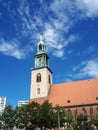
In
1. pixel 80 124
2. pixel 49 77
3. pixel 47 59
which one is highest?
pixel 47 59

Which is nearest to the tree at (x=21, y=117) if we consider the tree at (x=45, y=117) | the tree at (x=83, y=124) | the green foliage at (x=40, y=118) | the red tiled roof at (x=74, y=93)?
the green foliage at (x=40, y=118)

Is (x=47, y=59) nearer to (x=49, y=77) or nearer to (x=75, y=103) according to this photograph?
(x=49, y=77)

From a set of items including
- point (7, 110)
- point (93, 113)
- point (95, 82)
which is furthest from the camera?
point (95, 82)

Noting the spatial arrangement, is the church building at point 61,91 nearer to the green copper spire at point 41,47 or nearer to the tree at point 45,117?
the green copper spire at point 41,47

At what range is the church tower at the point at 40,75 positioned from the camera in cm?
6846

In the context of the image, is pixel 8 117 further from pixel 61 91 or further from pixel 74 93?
pixel 74 93

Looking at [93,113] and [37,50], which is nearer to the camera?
[93,113]

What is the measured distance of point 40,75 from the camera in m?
70.8

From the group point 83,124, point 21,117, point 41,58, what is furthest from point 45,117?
point 41,58

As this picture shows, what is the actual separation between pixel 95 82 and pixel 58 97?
34.3 feet

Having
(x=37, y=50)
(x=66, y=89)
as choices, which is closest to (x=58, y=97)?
(x=66, y=89)

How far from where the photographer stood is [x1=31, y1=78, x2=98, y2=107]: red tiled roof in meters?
62.8

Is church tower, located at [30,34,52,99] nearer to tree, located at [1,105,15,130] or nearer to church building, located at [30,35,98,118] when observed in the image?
church building, located at [30,35,98,118]

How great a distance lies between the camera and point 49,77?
72000mm
